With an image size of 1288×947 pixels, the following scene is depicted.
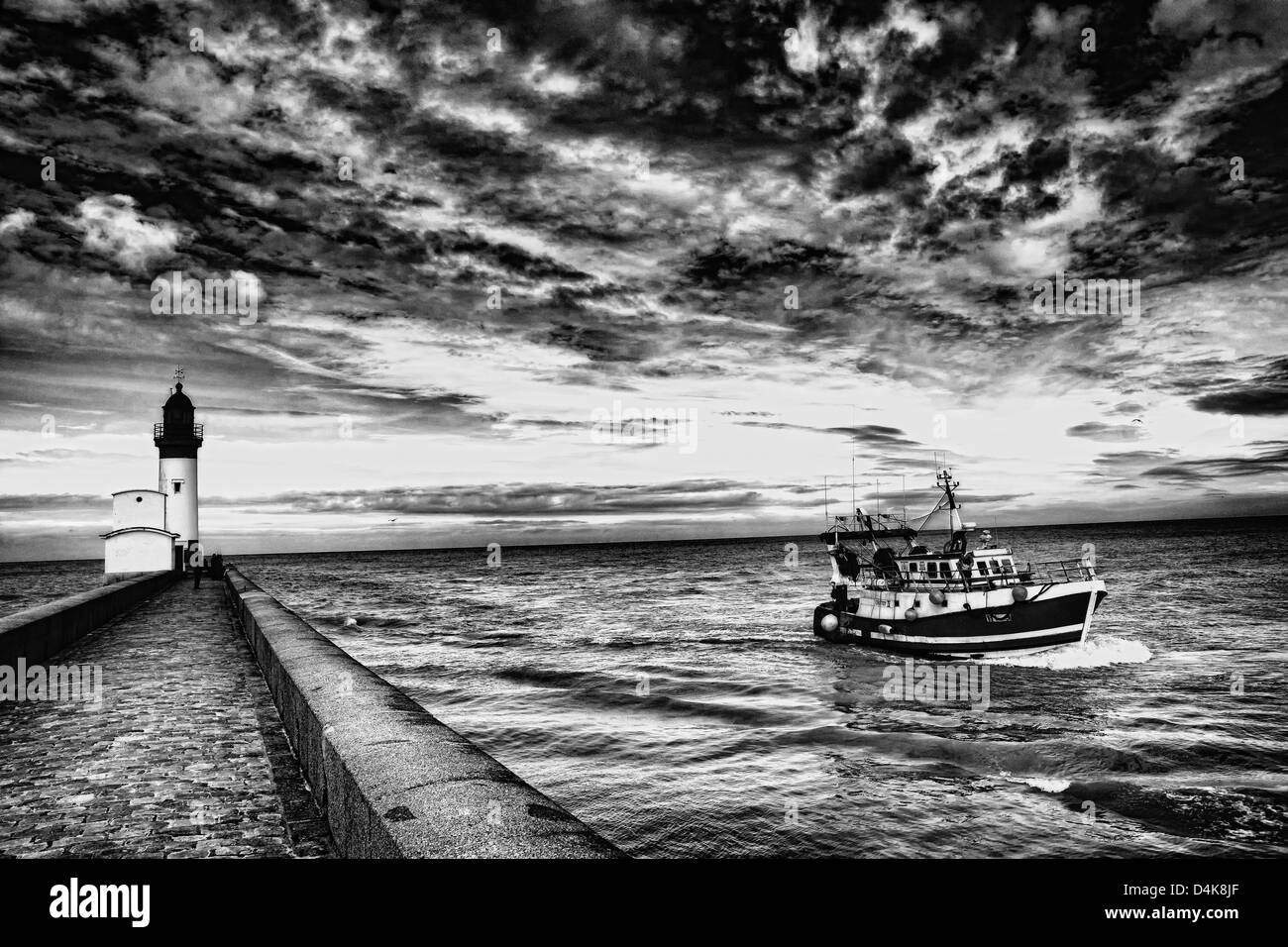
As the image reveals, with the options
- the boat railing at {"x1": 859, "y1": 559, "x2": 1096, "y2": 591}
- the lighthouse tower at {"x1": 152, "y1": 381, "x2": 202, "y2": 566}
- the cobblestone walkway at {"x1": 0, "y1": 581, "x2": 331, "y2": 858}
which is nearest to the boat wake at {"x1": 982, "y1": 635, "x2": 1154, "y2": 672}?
the boat railing at {"x1": 859, "y1": 559, "x2": 1096, "y2": 591}

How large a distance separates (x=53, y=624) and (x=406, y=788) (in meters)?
11.0

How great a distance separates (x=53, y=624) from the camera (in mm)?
11453

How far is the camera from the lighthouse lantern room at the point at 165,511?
3722 centimetres

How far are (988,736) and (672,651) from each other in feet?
49.1

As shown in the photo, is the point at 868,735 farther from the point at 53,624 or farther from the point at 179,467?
the point at 179,467

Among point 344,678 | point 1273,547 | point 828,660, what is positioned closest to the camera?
point 344,678

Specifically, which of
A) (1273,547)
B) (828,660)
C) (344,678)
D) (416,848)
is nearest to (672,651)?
(828,660)

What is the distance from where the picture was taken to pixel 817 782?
12859mm

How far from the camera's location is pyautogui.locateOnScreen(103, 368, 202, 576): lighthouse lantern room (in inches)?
1465

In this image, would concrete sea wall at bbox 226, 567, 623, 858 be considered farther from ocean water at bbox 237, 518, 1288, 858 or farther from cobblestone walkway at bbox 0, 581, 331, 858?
ocean water at bbox 237, 518, 1288, 858

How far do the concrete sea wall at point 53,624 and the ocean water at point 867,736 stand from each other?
7.29 meters

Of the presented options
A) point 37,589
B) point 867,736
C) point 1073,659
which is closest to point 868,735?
point 867,736
